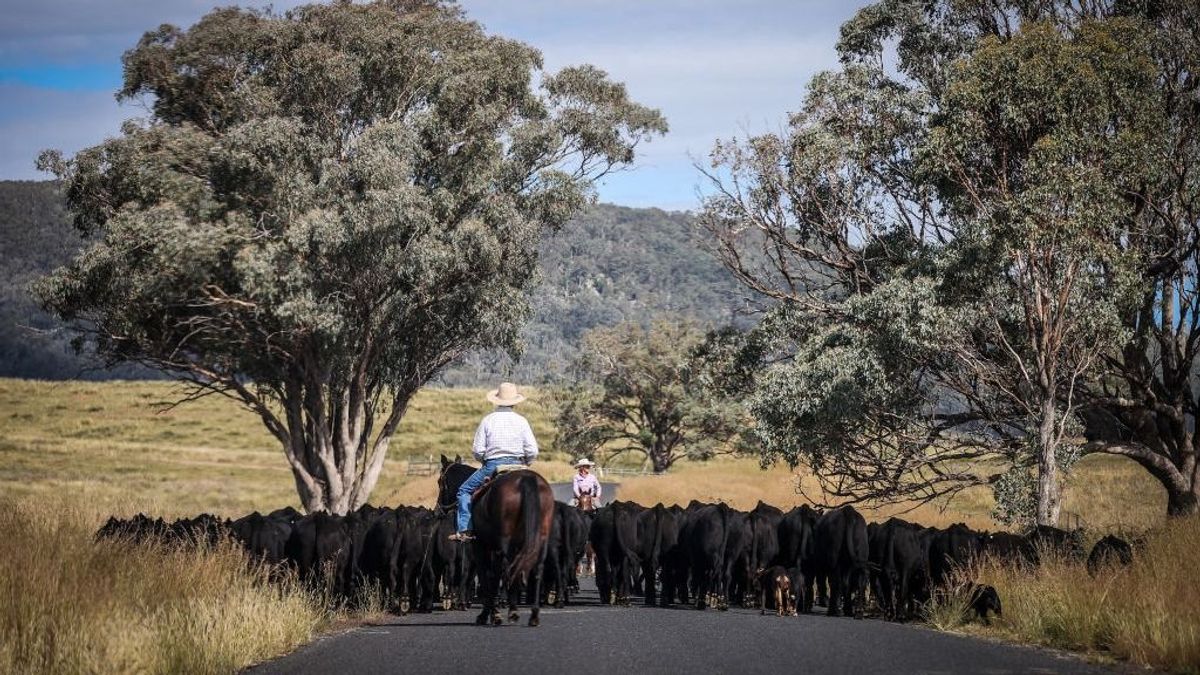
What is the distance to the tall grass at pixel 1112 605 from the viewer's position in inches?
443

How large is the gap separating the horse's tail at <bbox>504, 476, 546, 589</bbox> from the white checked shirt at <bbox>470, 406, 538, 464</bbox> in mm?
650

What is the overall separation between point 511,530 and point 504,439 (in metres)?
1.12

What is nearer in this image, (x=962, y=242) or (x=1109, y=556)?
(x=1109, y=556)

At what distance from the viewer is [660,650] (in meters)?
12.2

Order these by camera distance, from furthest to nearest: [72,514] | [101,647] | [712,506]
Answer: [712,506] → [72,514] → [101,647]

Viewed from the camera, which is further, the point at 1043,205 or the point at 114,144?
the point at 114,144

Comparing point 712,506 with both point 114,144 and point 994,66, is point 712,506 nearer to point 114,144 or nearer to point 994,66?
point 994,66

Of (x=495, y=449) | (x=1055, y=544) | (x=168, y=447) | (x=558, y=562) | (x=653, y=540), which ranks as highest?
(x=495, y=449)

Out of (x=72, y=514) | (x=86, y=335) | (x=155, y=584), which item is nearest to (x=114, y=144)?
(x=86, y=335)

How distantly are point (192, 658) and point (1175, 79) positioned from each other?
25.0 metres

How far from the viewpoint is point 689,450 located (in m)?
62.9

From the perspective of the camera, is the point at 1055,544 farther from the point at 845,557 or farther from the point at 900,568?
the point at 845,557

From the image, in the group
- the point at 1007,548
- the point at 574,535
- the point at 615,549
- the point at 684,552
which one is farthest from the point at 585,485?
the point at 1007,548

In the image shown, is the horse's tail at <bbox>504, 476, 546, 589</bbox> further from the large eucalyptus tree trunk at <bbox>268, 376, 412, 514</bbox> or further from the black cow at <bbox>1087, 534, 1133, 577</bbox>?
the large eucalyptus tree trunk at <bbox>268, 376, 412, 514</bbox>
